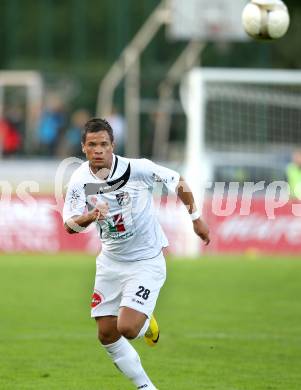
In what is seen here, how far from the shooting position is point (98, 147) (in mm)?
9055

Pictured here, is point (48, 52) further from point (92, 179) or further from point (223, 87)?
point (92, 179)

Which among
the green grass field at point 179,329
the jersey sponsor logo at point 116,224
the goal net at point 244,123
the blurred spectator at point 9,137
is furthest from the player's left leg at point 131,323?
the blurred spectator at point 9,137

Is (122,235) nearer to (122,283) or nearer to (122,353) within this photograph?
(122,283)

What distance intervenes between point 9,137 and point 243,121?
24.0ft

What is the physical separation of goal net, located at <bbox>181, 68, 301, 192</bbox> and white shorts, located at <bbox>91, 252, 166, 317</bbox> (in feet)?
46.1

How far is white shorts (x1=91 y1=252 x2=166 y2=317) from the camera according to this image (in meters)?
9.28

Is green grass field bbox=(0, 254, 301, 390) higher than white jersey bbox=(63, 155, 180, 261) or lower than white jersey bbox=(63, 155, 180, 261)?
lower


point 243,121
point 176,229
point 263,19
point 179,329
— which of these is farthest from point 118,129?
point 263,19

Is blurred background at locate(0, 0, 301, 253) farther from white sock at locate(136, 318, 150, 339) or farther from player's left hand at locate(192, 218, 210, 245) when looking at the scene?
white sock at locate(136, 318, 150, 339)

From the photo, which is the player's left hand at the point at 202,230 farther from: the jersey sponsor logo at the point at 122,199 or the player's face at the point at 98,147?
the player's face at the point at 98,147

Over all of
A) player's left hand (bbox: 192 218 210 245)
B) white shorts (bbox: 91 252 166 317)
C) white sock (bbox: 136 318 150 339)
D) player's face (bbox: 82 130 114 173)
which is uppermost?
player's face (bbox: 82 130 114 173)

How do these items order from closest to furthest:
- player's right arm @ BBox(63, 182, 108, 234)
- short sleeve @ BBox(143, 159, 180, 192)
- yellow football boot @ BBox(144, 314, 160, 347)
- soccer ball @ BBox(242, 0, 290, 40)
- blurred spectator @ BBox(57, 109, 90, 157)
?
1. player's right arm @ BBox(63, 182, 108, 234)
2. short sleeve @ BBox(143, 159, 180, 192)
3. yellow football boot @ BBox(144, 314, 160, 347)
4. soccer ball @ BBox(242, 0, 290, 40)
5. blurred spectator @ BBox(57, 109, 90, 157)

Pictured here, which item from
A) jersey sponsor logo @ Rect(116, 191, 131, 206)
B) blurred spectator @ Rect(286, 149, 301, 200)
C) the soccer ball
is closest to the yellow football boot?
jersey sponsor logo @ Rect(116, 191, 131, 206)

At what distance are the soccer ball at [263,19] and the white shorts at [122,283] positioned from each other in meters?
3.92
